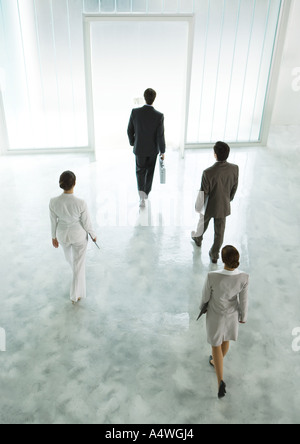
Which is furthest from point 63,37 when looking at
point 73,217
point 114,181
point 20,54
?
point 73,217

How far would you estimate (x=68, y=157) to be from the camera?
812 centimetres

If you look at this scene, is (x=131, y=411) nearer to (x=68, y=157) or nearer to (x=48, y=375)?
(x=48, y=375)

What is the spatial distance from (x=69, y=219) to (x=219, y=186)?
169 centimetres

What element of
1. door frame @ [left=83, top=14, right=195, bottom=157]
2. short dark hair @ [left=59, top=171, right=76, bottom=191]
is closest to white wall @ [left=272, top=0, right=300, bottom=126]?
door frame @ [left=83, top=14, right=195, bottom=157]

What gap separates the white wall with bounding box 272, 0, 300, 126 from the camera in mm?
8973

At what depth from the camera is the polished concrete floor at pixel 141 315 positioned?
3.25m

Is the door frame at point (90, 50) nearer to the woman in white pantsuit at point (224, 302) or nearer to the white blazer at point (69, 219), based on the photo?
the white blazer at point (69, 219)

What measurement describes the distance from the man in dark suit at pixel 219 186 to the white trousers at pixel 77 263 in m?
1.46

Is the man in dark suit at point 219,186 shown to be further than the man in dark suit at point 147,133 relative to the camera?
No

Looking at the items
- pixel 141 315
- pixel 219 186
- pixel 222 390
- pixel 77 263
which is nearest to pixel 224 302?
pixel 222 390

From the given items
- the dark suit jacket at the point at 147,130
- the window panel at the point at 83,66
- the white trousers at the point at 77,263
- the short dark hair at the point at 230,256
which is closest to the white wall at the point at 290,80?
the window panel at the point at 83,66

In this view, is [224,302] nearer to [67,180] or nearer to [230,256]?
[230,256]

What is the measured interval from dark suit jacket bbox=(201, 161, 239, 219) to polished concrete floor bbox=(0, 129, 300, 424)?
748 mm

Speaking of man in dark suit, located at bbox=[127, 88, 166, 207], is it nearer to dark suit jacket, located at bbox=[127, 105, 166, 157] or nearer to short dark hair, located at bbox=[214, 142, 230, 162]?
dark suit jacket, located at bbox=[127, 105, 166, 157]
